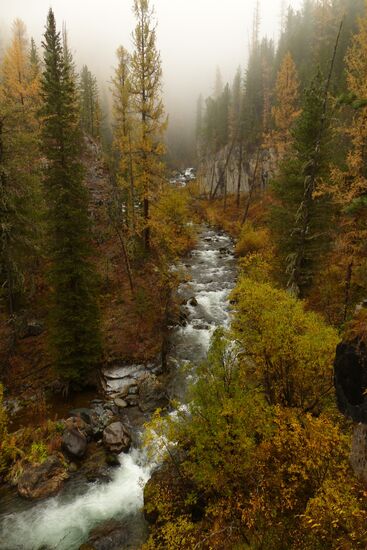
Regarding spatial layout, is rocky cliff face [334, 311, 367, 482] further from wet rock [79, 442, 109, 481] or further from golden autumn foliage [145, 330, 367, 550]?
wet rock [79, 442, 109, 481]

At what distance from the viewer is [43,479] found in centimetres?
1338

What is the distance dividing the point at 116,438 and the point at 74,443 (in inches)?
71.5

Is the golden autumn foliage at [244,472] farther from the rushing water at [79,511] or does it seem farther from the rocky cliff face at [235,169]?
the rocky cliff face at [235,169]

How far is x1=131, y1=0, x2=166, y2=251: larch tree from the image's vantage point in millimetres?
23688

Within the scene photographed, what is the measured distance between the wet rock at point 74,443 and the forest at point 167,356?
5cm

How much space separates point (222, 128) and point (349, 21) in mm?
28598

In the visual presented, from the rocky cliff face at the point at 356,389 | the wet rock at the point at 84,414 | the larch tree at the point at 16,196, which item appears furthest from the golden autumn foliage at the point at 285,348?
the larch tree at the point at 16,196

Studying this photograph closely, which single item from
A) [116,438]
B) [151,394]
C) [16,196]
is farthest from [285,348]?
[16,196]

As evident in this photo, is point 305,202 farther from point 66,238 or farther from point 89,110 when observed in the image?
point 89,110

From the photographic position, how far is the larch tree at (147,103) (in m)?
23.7

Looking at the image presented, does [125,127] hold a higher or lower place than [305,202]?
higher

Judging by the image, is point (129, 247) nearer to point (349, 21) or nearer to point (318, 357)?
point (318, 357)

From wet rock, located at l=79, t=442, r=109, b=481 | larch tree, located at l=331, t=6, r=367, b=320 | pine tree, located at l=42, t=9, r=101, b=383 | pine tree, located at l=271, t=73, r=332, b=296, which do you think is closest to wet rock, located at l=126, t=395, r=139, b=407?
pine tree, located at l=42, t=9, r=101, b=383

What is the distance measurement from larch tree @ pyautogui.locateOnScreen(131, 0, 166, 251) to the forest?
0.13 m
